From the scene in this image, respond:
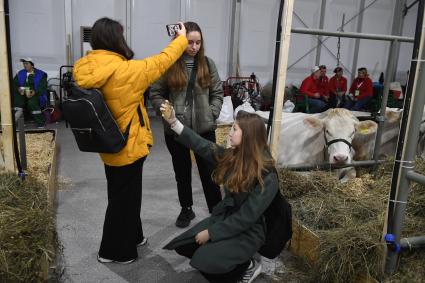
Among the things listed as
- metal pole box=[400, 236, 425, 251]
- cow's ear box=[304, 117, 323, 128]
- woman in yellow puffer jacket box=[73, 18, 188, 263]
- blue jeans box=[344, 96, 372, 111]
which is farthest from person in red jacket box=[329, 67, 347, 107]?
metal pole box=[400, 236, 425, 251]

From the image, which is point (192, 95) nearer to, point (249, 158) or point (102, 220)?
point (249, 158)

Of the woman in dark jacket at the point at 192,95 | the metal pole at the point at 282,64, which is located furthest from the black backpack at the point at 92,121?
the metal pole at the point at 282,64

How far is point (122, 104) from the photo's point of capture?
2.24m

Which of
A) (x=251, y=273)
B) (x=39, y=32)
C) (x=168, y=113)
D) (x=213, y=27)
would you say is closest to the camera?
(x=168, y=113)

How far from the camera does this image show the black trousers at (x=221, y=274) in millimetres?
2152

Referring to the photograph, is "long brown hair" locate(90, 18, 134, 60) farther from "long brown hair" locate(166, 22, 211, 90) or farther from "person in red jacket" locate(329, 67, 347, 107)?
"person in red jacket" locate(329, 67, 347, 107)

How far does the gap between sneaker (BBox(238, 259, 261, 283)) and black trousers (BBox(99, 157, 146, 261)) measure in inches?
29.0

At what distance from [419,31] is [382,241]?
40.6 inches

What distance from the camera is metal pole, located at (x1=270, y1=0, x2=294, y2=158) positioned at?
108 inches

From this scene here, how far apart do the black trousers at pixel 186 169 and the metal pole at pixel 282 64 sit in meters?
0.46

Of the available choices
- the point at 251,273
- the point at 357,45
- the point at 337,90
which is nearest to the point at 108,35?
the point at 251,273

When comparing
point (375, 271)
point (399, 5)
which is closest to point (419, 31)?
point (375, 271)

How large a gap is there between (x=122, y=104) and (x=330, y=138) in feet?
6.37

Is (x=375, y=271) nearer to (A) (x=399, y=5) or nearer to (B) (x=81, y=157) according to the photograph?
(B) (x=81, y=157)
